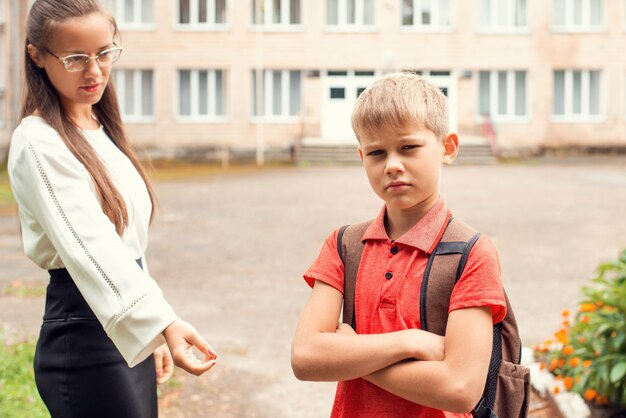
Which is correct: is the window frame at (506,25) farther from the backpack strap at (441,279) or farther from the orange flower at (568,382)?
the backpack strap at (441,279)

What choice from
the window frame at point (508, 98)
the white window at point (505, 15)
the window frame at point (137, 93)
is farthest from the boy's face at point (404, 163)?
the white window at point (505, 15)

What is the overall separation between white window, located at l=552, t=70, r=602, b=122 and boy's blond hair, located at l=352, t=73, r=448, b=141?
112 ft

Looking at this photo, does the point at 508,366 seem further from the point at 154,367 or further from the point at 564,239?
the point at 564,239

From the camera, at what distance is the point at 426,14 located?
3541 centimetres

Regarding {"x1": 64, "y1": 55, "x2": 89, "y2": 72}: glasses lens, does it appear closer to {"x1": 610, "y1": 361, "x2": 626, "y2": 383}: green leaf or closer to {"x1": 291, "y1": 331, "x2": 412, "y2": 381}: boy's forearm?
{"x1": 291, "y1": 331, "x2": 412, "y2": 381}: boy's forearm

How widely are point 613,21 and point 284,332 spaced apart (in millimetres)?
30875

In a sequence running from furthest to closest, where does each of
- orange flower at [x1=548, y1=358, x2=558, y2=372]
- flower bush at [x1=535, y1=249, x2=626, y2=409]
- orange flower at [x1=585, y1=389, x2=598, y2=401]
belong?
orange flower at [x1=548, y1=358, x2=558, y2=372] < orange flower at [x1=585, y1=389, x2=598, y2=401] < flower bush at [x1=535, y1=249, x2=626, y2=409]

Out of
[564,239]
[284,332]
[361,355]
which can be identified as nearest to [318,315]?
[361,355]

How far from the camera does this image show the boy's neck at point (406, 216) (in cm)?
234

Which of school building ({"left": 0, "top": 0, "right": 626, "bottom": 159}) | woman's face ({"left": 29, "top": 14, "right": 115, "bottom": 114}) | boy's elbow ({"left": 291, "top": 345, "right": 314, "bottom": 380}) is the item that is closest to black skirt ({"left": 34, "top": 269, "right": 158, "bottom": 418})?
woman's face ({"left": 29, "top": 14, "right": 115, "bottom": 114})

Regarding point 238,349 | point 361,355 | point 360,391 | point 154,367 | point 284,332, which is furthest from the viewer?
point 284,332

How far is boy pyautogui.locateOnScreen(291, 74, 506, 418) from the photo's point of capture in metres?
2.16

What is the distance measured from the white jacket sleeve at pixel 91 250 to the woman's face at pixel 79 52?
8.9 inches

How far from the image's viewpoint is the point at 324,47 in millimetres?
35031
